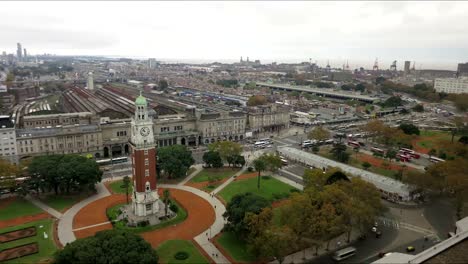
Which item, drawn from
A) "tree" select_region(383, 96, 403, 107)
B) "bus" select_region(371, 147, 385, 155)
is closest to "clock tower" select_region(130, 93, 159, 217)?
"bus" select_region(371, 147, 385, 155)

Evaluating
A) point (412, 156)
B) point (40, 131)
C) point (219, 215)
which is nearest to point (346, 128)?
point (412, 156)

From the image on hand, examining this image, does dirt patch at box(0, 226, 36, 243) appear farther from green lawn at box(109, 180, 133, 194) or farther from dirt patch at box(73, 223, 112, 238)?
green lawn at box(109, 180, 133, 194)

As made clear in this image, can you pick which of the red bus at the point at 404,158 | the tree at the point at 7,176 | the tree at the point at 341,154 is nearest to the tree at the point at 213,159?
the tree at the point at 341,154

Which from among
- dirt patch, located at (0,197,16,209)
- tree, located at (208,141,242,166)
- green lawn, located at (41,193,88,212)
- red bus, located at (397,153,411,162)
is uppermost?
tree, located at (208,141,242,166)

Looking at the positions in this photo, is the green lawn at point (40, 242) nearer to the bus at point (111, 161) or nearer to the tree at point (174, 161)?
the tree at point (174, 161)

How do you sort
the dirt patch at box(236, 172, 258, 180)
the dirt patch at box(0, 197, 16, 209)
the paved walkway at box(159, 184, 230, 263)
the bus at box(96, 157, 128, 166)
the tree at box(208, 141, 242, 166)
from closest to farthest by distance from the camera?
the paved walkway at box(159, 184, 230, 263)
the dirt patch at box(0, 197, 16, 209)
the dirt patch at box(236, 172, 258, 180)
the tree at box(208, 141, 242, 166)
the bus at box(96, 157, 128, 166)

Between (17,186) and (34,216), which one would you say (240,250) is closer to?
(34,216)
